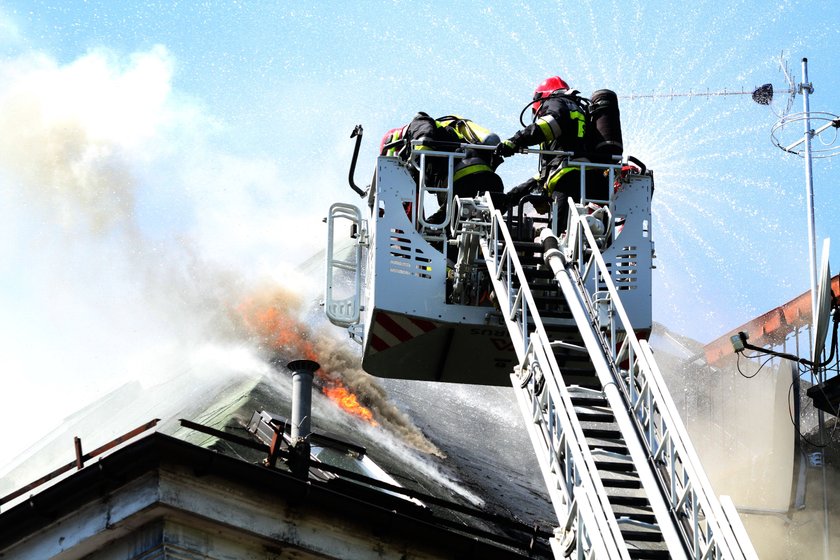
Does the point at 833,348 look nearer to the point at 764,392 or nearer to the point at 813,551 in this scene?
the point at 813,551

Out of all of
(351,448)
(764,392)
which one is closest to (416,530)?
(351,448)

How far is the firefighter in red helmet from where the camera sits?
1373 cm

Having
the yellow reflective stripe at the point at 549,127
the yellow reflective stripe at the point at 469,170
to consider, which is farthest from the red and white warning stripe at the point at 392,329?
the yellow reflective stripe at the point at 549,127

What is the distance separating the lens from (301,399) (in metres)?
12.4

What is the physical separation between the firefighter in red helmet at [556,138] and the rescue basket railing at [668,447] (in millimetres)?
2896

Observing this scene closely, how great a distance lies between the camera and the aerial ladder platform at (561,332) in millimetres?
8719

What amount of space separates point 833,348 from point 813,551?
4.01 meters

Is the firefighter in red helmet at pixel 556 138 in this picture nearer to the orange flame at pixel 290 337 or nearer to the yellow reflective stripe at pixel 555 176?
the yellow reflective stripe at pixel 555 176

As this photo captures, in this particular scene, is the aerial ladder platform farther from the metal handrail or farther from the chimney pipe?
A: the chimney pipe

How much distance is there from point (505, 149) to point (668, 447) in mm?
5370

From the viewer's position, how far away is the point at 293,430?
12305 millimetres

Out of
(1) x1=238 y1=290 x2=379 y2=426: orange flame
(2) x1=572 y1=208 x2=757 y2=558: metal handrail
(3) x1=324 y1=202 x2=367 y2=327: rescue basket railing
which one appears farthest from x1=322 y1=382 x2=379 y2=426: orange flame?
(2) x1=572 y1=208 x2=757 y2=558: metal handrail

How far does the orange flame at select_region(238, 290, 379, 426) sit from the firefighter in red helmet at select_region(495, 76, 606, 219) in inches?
270

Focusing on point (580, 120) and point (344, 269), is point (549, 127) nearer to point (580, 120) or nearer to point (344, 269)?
point (580, 120)
